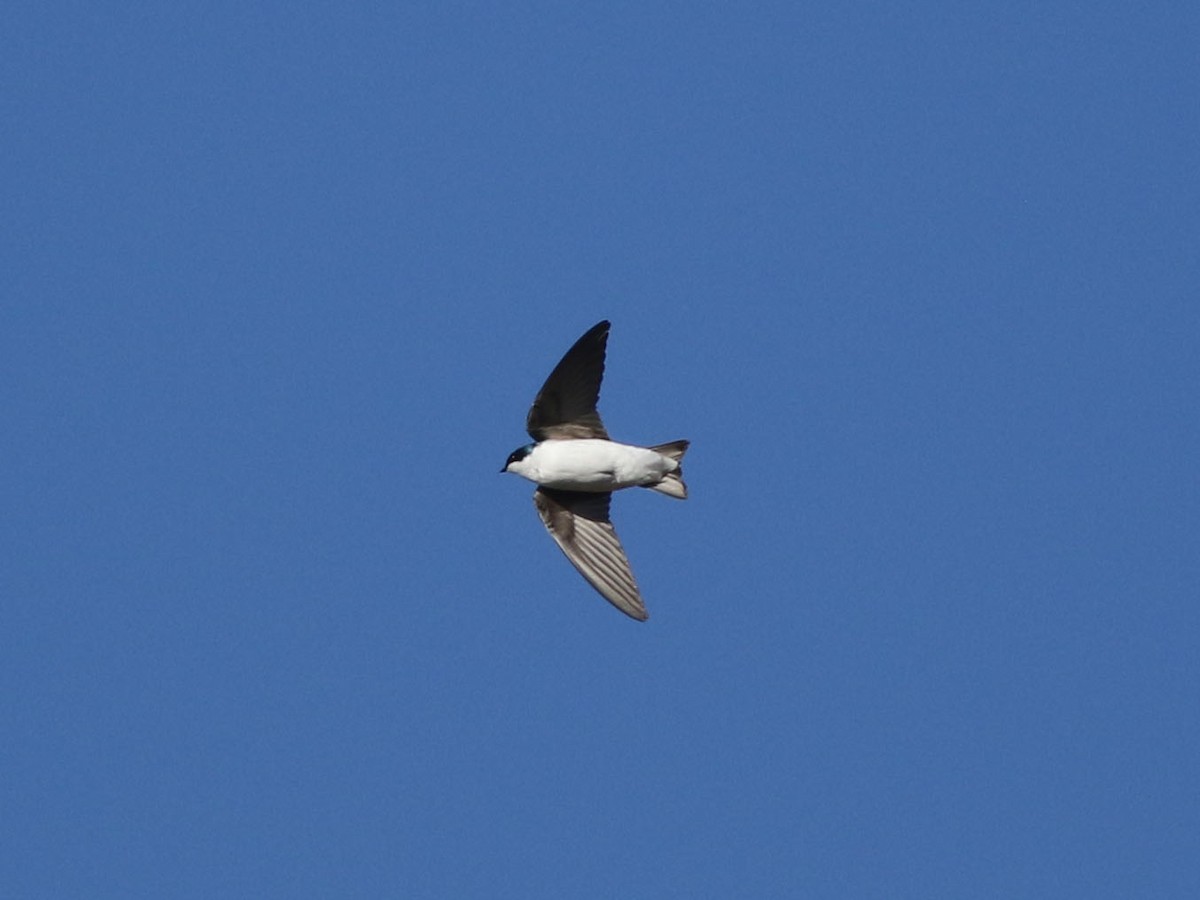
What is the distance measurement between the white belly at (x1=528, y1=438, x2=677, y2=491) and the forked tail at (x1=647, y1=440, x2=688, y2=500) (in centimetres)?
5

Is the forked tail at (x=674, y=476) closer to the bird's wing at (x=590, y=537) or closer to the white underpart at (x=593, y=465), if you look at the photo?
the white underpart at (x=593, y=465)

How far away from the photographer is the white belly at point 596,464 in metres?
10.5

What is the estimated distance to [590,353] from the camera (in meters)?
10.3

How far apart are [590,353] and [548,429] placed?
0.43m

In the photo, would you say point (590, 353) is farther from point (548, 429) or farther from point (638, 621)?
point (638, 621)

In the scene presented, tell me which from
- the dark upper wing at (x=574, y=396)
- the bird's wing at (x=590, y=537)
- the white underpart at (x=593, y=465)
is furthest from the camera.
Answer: the bird's wing at (x=590, y=537)

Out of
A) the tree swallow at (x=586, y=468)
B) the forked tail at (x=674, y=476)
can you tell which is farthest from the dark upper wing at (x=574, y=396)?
the forked tail at (x=674, y=476)

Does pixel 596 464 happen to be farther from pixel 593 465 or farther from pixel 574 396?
pixel 574 396

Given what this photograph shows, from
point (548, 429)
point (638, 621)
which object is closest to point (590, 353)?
point (548, 429)

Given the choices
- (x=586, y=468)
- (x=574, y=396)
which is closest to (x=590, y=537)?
(x=586, y=468)

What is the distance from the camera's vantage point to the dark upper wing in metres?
10.3

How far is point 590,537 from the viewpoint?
35.1 ft

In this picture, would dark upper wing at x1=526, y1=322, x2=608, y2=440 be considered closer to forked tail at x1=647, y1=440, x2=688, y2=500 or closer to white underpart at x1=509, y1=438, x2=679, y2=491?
white underpart at x1=509, y1=438, x2=679, y2=491

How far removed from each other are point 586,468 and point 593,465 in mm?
32
